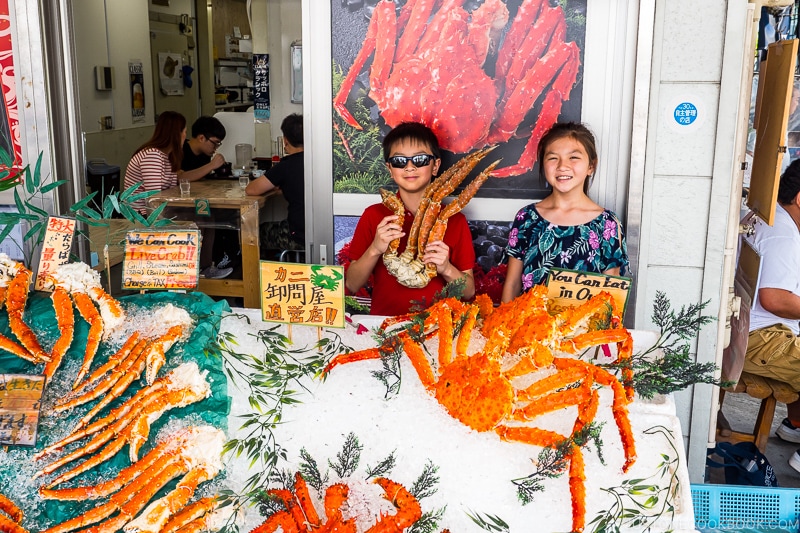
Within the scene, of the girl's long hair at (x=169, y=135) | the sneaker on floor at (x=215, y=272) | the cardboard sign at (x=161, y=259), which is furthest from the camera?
the girl's long hair at (x=169, y=135)

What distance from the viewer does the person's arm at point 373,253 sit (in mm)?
2221

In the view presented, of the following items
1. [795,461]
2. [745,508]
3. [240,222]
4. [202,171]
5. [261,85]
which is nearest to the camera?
[745,508]

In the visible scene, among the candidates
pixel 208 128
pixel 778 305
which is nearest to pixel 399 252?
pixel 778 305

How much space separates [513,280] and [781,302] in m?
1.41

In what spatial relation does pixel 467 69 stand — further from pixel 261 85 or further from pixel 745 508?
pixel 261 85

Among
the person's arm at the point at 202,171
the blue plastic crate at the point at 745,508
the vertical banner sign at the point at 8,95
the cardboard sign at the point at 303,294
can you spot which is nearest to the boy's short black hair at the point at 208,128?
the person's arm at the point at 202,171

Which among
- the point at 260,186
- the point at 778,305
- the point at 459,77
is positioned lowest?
the point at 778,305

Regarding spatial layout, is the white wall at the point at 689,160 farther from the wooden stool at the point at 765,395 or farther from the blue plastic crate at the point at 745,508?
the wooden stool at the point at 765,395

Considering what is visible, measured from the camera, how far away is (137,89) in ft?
22.5

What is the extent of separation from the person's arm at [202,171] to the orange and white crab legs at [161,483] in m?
3.89

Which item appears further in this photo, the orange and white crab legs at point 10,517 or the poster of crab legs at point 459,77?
the poster of crab legs at point 459,77

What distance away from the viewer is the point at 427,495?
1.39 meters

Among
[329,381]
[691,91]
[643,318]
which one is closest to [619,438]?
[329,381]

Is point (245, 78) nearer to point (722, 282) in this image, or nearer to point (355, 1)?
point (355, 1)
